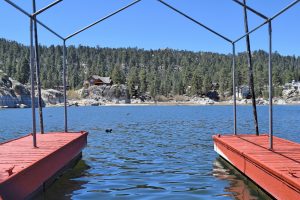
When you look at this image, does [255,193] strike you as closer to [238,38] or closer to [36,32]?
[238,38]

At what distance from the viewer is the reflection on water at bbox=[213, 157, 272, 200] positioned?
1373 centimetres

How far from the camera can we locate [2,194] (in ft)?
30.4

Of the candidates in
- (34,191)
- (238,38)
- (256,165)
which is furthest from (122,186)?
(238,38)

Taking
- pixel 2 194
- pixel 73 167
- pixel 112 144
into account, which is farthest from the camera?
pixel 112 144

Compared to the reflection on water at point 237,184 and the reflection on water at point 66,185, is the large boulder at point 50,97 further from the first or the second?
the reflection on water at point 237,184

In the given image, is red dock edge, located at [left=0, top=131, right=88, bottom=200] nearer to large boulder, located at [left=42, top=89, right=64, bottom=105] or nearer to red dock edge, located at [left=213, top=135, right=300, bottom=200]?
red dock edge, located at [left=213, top=135, right=300, bottom=200]

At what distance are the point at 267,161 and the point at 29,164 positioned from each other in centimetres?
737

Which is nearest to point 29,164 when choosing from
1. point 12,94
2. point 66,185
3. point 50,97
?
point 66,185

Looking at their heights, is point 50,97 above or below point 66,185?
above

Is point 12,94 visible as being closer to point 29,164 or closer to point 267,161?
point 29,164

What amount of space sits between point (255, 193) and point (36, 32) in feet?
52.5

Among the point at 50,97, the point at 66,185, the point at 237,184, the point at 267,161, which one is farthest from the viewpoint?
the point at 50,97

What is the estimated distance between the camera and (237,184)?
1557cm

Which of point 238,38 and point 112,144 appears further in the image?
point 112,144
